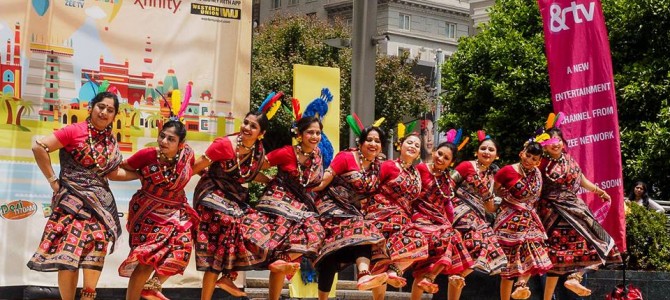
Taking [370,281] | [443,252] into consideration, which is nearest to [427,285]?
[443,252]

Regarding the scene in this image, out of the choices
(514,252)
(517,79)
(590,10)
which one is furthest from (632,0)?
(514,252)

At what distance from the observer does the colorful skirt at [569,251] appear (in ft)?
33.0

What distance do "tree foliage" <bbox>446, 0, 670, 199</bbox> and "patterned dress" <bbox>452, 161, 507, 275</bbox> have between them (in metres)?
14.8

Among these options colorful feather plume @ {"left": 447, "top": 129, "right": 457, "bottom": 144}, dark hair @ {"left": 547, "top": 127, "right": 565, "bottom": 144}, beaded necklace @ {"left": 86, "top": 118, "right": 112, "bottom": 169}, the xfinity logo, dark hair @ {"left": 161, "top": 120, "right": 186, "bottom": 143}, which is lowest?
beaded necklace @ {"left": 86, "top": 118, "right": 112, "bottom": 169}

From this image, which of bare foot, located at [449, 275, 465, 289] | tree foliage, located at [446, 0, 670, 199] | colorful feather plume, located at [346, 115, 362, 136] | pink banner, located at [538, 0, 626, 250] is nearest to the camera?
colorful feather plume, located at [346, 115, 362, 136]

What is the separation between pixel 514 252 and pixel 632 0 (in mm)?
16757

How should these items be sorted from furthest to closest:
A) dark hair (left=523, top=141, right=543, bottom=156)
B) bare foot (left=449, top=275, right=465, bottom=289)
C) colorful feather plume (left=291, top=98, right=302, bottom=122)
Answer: dark hair (left=523, top=141, right=543, bottom=156), bare foot (left=449, top=275, right=465, bottom=289), colorful feather plume (left=291, top=98, right=302, bottom=122)

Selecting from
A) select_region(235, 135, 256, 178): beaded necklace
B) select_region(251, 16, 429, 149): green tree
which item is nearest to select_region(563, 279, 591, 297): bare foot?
select_region(235, 135, 256, 178): beaded necklace

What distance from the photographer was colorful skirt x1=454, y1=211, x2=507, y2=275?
949cm

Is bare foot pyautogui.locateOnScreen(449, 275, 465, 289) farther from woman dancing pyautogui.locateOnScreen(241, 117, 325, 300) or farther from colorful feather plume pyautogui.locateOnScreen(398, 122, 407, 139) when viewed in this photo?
woman dancing pyautogui.locateOnScreen(241, 117, 325, 300)

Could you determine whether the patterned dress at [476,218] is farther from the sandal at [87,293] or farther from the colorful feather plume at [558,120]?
the sandal at [87,293]

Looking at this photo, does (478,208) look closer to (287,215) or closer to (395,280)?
(395,280)

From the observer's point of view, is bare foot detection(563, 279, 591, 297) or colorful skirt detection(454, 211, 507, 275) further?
bare foot detection(563, 279, 591, 297)

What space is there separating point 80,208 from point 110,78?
158 cm
